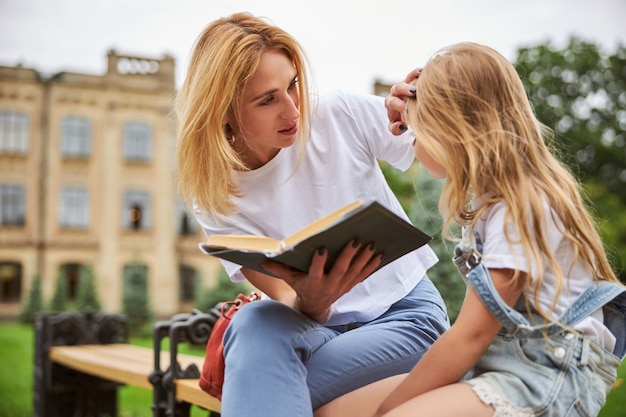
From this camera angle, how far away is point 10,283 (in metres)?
20.3

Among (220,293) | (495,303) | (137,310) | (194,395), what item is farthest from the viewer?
(137,310)

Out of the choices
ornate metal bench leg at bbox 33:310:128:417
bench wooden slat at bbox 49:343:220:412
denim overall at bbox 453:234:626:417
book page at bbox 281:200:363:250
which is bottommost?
ornate metal bench leg at bbox 33:310:128:417

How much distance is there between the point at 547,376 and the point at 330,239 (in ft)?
1.60

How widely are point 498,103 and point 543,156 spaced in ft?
0.47

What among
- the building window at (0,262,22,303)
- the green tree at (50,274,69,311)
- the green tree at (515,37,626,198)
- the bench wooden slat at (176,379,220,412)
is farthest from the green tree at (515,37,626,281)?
the bench wooden slat at (176,379,220,412)

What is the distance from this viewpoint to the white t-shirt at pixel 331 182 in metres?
2.14

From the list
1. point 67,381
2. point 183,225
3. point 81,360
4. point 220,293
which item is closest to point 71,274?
point 183,225

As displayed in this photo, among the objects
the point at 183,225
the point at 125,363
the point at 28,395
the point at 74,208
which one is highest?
the point at 125,363

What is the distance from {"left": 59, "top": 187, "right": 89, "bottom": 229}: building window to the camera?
20.9m

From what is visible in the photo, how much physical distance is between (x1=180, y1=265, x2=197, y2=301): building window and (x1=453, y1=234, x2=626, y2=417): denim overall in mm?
20443

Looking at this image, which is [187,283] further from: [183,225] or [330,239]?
[330,239]

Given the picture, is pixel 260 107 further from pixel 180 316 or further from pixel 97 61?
pixel 97 61

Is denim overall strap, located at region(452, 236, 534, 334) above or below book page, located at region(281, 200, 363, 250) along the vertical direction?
below

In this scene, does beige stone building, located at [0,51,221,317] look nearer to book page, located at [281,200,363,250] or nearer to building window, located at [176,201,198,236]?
building window, located at [176,201,198,236]
